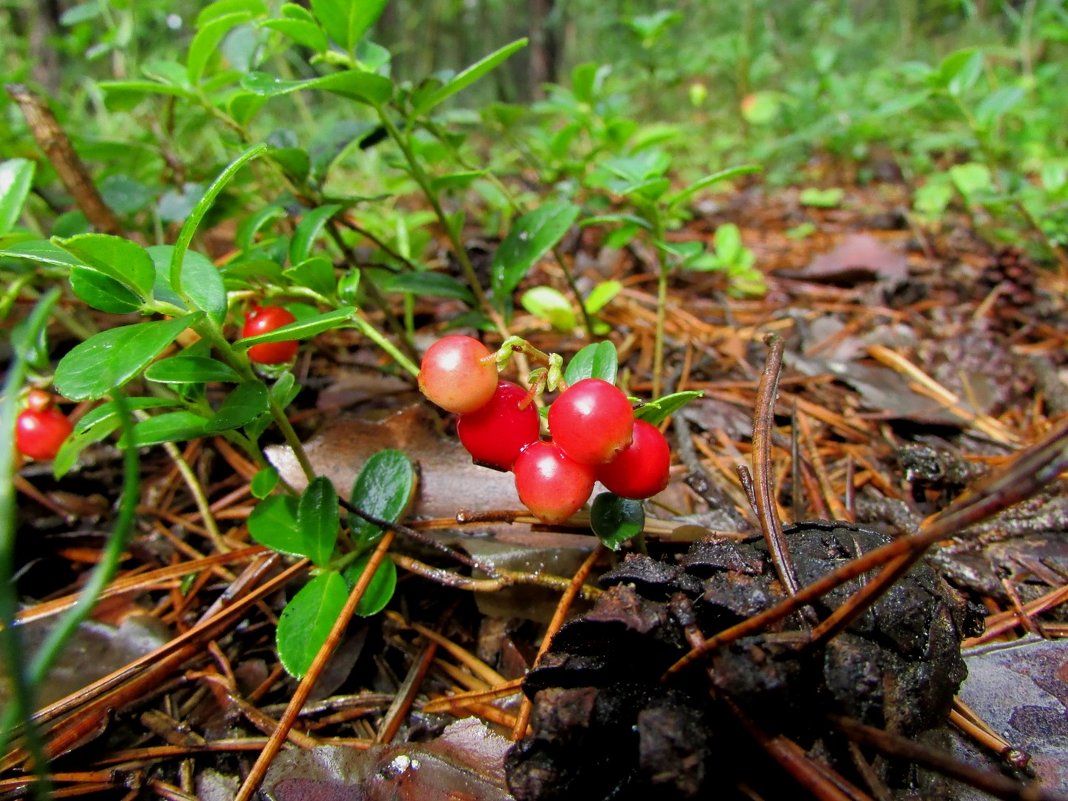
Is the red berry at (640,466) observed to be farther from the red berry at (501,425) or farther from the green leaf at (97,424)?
the green leaf at (97,424)

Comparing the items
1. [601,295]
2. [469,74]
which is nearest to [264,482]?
[469,74]

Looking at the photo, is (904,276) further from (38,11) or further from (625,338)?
(38,11)

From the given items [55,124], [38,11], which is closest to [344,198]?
[55,124]

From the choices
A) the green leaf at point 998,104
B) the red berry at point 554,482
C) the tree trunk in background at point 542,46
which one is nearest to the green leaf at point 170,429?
the red berry at point 554,482

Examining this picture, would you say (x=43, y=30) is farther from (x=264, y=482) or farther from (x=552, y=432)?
(x=552, y=432)

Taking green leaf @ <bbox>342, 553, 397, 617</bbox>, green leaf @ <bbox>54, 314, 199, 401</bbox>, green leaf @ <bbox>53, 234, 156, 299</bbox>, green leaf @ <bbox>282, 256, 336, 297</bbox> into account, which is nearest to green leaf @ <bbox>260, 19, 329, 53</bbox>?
green leaf @ <bbox>282, 256, 336, 297</bbox>

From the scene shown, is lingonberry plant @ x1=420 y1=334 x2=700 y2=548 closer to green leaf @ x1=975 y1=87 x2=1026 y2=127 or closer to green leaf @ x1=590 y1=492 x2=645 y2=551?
green leaf @ x1=590 y1=492 x2=645 y2=551
